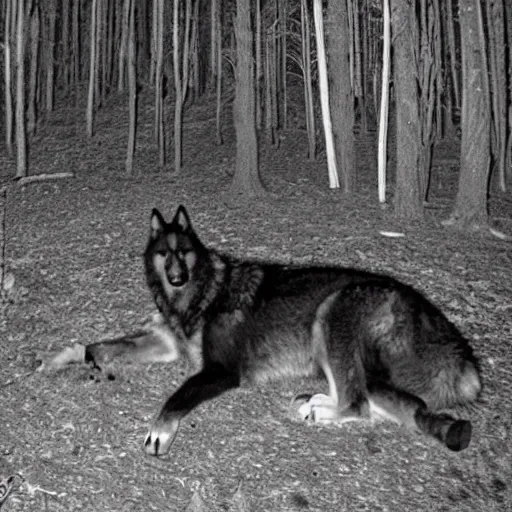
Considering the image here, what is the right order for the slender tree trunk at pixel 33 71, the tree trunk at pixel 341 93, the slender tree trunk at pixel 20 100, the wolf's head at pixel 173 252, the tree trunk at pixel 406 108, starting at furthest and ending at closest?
the slender tree trunk at pixel 33 71
the slender tree trunk at pixel 20 100
the tree trunk at pixel 341 93
the tree trunk at pixel 406 108
the wolf's head at pixel 173 252

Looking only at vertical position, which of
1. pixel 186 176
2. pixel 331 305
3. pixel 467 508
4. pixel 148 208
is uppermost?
pixel 186 176

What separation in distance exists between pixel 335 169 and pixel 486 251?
3.66 meters

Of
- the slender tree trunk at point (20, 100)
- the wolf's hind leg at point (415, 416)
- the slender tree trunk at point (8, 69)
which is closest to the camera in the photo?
the wolf's hind leg at point (415, 416)

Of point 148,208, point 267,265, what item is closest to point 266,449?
point 267,265

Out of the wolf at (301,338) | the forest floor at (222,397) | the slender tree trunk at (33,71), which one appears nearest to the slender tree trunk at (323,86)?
the forest floor at (222,397)

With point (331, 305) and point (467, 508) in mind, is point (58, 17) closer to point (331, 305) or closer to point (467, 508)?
point (331, 305)

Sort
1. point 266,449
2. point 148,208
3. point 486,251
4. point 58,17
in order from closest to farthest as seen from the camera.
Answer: point 266,449 → point 486,251 → point 148,208 → point 58,17

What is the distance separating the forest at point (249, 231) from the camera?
4281 mm

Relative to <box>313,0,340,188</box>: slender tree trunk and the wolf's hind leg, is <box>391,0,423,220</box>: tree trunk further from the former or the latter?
the wolf's hind leg

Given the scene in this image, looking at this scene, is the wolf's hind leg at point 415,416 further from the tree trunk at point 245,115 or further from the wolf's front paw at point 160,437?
the tree trunk at point 245,115

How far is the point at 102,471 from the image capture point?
4.26 m

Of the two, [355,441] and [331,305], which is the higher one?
[331,305]

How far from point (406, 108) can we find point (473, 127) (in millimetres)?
947

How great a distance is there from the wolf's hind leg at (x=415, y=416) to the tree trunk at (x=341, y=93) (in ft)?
24.1
